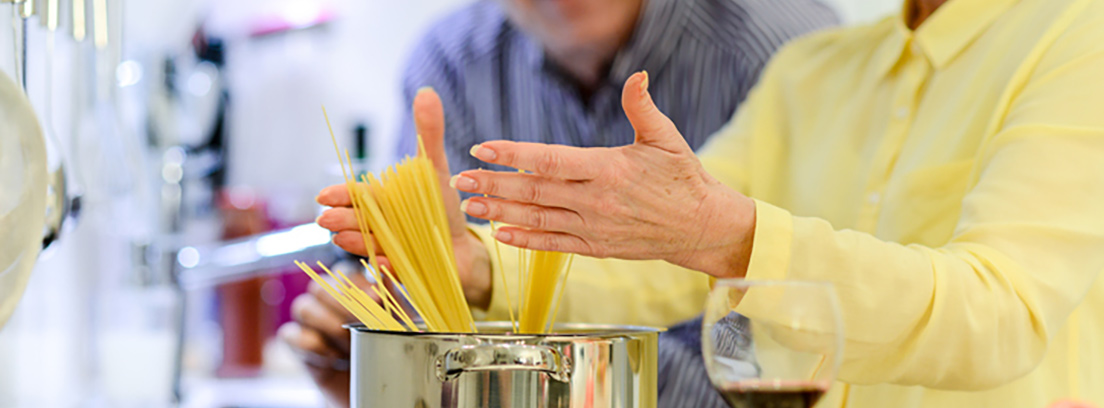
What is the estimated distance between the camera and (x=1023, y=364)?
0.68 m

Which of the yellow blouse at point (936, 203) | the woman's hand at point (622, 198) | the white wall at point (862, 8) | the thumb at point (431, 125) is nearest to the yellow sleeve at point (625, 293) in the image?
the yellow blouse at point (936, 203)

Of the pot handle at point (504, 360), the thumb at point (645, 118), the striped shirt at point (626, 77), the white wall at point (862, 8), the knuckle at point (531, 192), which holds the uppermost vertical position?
the white wall at point (862, 8)

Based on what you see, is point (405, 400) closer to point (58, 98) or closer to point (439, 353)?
point (439, 353)

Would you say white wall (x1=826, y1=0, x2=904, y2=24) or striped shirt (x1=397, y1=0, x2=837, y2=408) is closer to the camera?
striped shirt (x1=397, y1=0, x2=837, y2=408)

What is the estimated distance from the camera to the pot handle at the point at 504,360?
52 centimetres

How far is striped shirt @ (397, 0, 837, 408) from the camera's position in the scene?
139 cm

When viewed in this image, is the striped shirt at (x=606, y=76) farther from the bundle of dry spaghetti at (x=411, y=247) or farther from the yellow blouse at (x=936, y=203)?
the bundle of dry spaghetti at (x=411, y=247)

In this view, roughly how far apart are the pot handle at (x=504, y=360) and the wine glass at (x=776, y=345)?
8 centimetres

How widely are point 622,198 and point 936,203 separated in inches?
16.4

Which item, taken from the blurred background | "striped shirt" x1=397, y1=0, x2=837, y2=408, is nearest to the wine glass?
the blurred background

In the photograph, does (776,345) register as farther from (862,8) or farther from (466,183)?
(862,8)

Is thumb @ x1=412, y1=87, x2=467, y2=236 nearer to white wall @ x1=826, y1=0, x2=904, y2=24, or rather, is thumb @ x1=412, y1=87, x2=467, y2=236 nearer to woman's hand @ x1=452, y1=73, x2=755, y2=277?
woman's hand @ x1=452, y1=73, x2=755, y2=277

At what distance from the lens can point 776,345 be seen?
0.51 m

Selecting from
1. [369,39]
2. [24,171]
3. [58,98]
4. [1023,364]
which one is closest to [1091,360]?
[1023,364]
